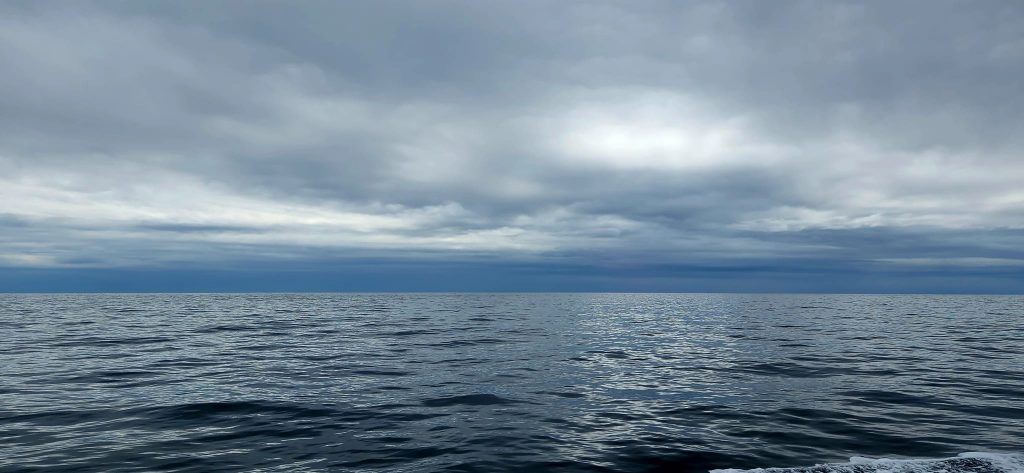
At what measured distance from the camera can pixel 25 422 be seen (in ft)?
50.6

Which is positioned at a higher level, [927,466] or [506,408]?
[927,466]

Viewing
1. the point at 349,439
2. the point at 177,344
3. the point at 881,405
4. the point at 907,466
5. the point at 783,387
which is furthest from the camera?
the point at 177,344

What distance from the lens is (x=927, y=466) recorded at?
11359mm

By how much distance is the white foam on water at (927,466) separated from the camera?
11.0m

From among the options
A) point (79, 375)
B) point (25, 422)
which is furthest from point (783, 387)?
point (79, 375)

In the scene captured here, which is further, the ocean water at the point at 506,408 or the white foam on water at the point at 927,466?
the ocean water at the point at 506,408

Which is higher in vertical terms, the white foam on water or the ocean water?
the white foam on water

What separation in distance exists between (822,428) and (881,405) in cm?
450

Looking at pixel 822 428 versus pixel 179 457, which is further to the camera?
pixel 822 428

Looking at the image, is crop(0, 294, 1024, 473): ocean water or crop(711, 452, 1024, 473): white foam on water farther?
crop(0, 294, 1024, 473): ocean water

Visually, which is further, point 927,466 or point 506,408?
point 506,408

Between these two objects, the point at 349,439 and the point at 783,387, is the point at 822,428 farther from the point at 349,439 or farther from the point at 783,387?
the point at 349,439

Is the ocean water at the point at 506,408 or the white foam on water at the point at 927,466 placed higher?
the white foam on water at the point at 927,466

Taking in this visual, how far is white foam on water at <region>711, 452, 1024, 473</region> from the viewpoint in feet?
36.2
